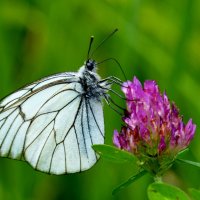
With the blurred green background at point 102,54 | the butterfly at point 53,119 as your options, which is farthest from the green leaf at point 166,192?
the blurred green background at point 102,54

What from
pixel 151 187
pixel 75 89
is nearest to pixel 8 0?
pixel 75 89

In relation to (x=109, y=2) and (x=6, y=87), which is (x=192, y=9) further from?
(x=6, y=87)

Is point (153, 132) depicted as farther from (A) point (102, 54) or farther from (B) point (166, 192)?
(A) point (102, 54)

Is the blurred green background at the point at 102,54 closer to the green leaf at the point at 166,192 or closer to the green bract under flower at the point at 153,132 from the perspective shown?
the green bract under flower at the point at 153,132

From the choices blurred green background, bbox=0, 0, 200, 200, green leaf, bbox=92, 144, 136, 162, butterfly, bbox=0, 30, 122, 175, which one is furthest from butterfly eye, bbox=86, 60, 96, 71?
blurred green background, bbox=0, 0, 200, 200

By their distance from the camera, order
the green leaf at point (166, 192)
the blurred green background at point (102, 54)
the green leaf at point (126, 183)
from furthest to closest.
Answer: the blurred green background at point (102, 54) < the green leaf at point (126, 183) < the green leaf at point (166, 192)

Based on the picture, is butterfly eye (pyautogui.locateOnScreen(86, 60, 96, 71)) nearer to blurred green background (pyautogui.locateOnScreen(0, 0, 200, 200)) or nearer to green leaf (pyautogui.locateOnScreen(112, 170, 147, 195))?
green leaf (pyautogui.locateOnScreen(112, 170, 147, 195))
